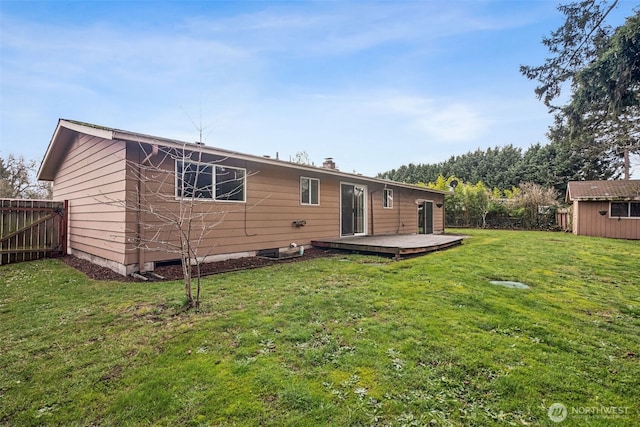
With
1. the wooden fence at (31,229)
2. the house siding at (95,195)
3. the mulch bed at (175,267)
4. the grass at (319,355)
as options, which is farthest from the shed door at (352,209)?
the wooden fence at (31,229)

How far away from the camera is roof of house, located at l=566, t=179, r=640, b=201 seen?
1395 cm

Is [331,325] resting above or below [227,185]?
below

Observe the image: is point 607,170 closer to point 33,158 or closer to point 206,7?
point 206,7

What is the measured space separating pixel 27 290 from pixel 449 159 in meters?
37.9

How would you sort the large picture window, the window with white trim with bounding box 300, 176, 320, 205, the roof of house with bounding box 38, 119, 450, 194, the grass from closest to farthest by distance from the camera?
the grass → the roof of house with bounding box 38, 119, 450, 194 → the large picture window → the window with white trim with bounding box 300, 176, 320, 205

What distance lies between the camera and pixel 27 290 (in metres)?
4.74

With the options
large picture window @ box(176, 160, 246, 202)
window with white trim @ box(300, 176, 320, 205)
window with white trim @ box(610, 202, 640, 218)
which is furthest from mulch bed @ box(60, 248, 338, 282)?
window with white trim @ box(610, 202, 640, 218)

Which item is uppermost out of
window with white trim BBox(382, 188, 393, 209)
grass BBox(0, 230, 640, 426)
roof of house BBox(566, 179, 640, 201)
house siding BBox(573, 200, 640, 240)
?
roof of house BBox(566, 179, 640, 201)

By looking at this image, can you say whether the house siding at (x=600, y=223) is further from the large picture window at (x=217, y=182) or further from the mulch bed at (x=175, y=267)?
the large picture window at (x=217, y=182)

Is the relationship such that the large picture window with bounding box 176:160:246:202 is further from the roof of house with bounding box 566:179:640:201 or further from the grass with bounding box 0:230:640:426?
the roof of house with bounding box 566:179:640:201

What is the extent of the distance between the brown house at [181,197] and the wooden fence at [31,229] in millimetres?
303

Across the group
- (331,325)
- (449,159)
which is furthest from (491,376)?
(449,159)

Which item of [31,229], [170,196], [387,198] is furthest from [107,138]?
[387,198]

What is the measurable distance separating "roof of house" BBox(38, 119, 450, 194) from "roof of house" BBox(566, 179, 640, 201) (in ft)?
34.7
